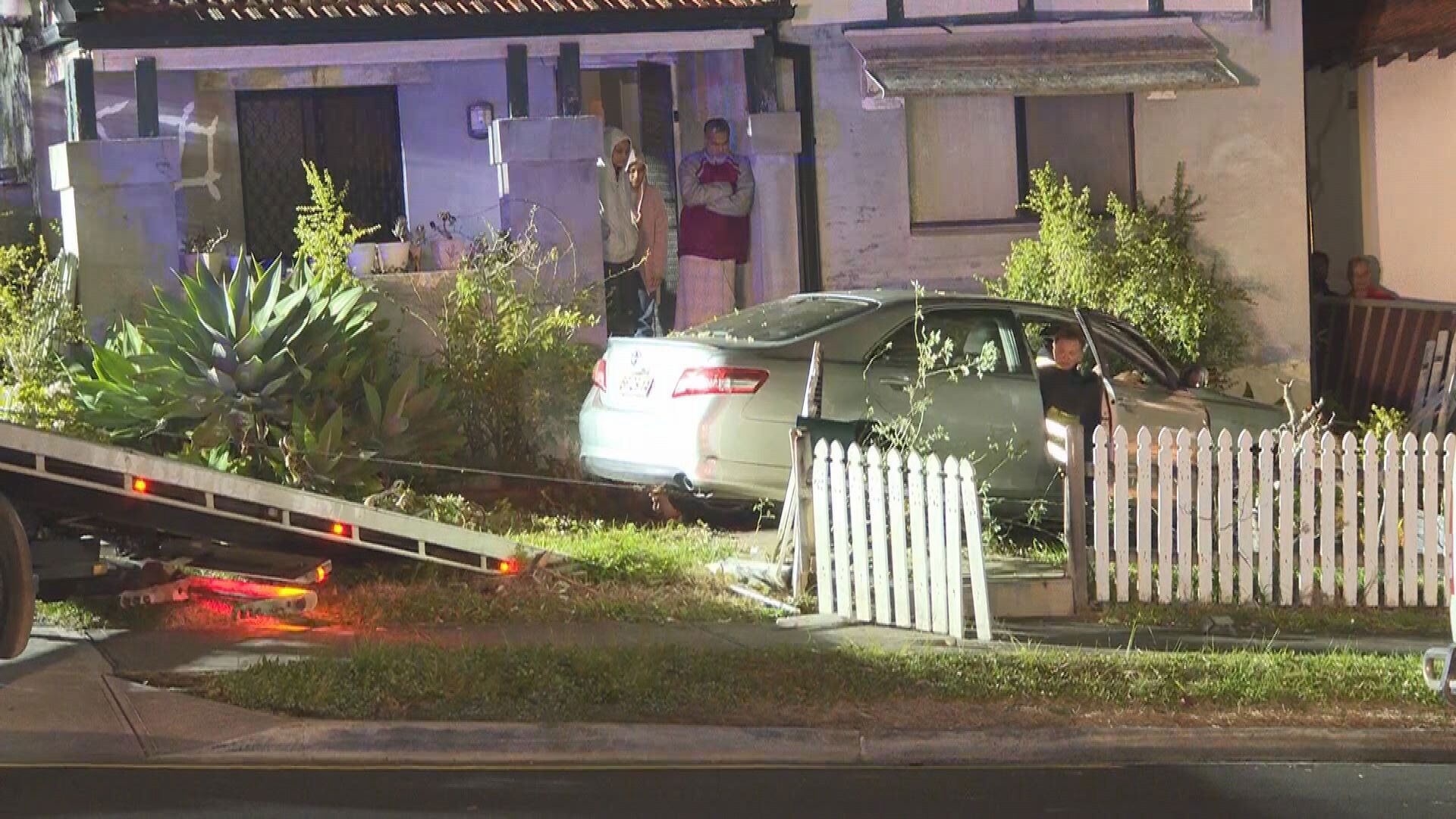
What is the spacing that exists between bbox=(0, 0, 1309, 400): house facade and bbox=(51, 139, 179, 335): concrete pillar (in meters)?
0.69

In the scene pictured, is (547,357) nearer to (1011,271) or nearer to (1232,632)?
(1011,271)

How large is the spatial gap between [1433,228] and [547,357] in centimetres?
1046

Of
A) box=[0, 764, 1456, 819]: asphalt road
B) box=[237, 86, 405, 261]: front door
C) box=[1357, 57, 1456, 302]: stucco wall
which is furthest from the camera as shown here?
box=[1357, 57, 1456, 302]: stucco wall

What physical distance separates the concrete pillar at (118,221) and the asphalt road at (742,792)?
725 cm

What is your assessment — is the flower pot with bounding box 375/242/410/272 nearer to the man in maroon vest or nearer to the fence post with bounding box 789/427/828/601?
the man in maroon vest

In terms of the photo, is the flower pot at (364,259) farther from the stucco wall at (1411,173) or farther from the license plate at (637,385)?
the stucco wall at (1411,173)

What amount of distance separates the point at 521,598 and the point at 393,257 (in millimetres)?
5441

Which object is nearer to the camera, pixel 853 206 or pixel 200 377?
pixel 200 377

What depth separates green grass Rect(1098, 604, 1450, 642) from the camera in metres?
10.5

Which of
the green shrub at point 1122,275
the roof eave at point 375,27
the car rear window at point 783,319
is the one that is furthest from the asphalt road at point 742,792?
the green shrub at point 1122,275

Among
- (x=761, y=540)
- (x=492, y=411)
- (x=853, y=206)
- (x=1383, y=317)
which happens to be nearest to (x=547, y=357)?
(x=492, y=411)

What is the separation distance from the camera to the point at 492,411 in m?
14.0

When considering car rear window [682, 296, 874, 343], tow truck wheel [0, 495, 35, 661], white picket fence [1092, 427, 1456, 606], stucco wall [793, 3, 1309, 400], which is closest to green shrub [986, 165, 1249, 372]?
stucco wall [793, 3, 1309, 400]

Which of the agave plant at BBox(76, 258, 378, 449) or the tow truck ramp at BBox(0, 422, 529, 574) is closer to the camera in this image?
the tow truck ramp at BBox(0, 422, 529, 574)
